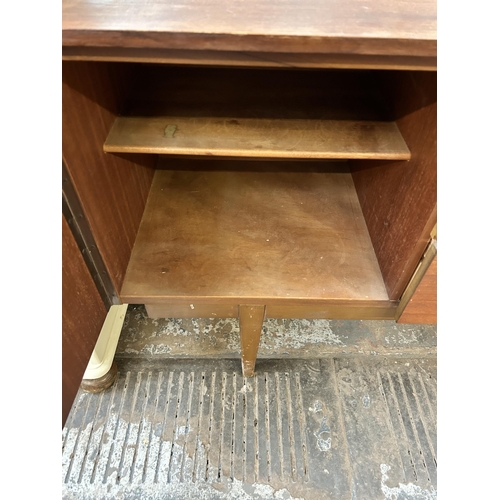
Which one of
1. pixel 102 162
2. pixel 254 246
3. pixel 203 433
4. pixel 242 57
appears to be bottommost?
pixel 203 433

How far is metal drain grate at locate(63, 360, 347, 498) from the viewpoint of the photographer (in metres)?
0.91

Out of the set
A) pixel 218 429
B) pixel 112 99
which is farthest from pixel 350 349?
pixel 112 99

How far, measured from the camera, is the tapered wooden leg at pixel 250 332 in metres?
0.78

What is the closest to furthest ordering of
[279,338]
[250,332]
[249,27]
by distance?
[249,27] < [250,332] < [279,338]

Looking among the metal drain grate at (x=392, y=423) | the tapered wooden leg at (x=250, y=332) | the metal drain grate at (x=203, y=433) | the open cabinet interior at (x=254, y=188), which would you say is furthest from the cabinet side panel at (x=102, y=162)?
the metal drain grate at (x=392, y=423)

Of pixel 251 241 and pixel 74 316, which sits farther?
pixel 251 241

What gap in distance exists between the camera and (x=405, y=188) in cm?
67

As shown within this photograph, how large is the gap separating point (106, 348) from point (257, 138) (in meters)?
0.68

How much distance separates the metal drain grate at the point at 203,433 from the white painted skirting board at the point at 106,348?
82 mm

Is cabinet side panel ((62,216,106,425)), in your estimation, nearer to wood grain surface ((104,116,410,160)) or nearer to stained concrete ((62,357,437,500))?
wood grain surface ((104,116,410,160))

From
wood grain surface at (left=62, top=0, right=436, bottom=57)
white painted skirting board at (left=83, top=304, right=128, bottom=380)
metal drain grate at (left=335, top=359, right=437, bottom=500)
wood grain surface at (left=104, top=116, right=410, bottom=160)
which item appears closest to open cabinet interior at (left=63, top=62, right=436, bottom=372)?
wood grain surface at (left=104, top=116, right=410, bottom=160)

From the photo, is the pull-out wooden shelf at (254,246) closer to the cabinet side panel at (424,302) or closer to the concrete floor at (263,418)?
the cabinet side panel at (424,302)

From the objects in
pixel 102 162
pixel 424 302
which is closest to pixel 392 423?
pixel 424 302

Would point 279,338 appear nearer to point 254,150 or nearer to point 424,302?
point 424,302
